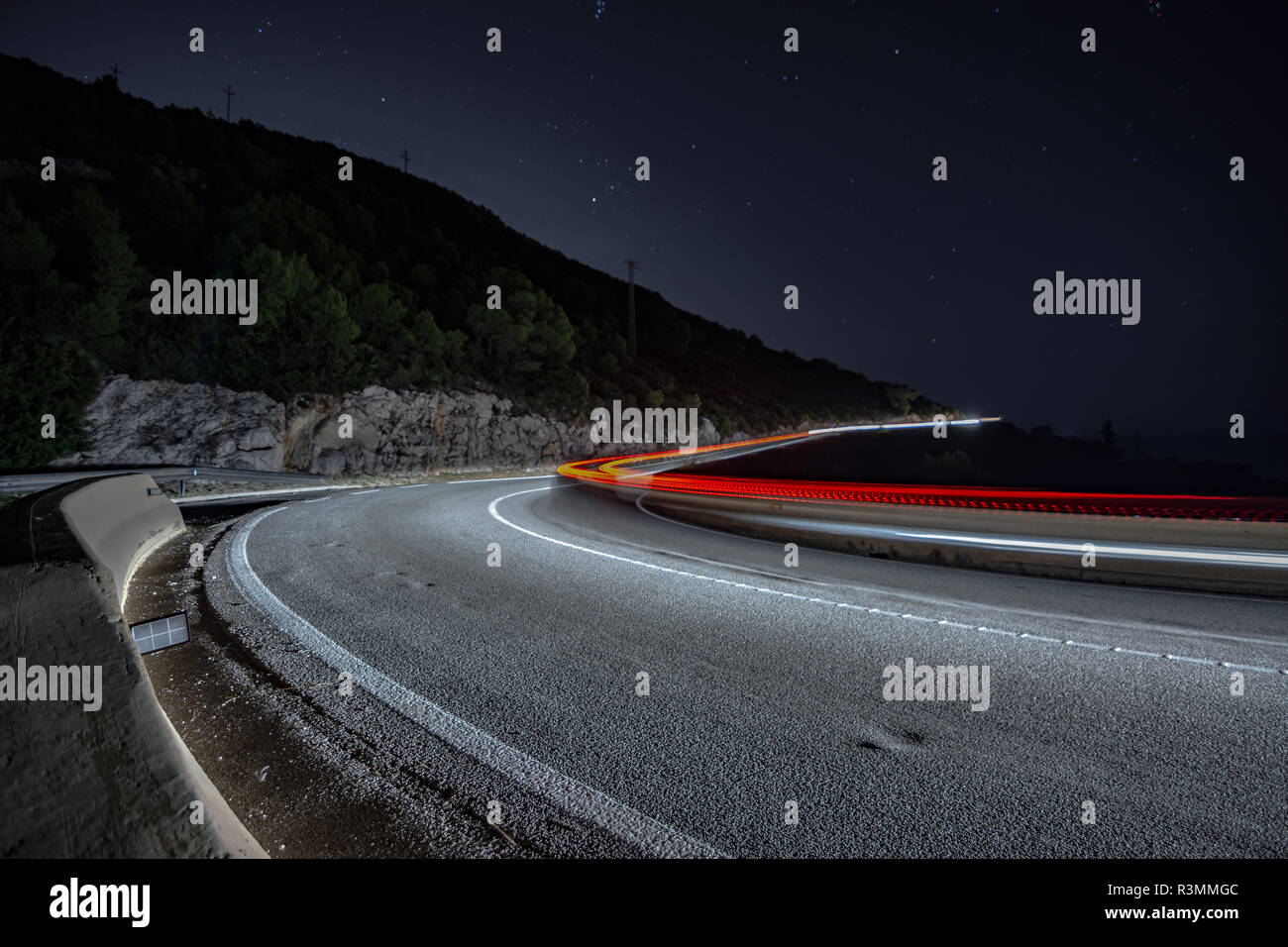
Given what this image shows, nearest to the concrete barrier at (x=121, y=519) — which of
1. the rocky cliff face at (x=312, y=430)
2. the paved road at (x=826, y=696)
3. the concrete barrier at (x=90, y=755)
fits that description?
the paved road at (x=826, y=696)

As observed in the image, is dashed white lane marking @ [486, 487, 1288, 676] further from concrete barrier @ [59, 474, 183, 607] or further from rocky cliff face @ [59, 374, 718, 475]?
rocky cliff face @ [59, 374, 718, 475]

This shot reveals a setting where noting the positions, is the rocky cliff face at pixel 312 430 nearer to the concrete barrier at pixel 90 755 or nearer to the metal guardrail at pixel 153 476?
the metal guardrail at pixel 153 476

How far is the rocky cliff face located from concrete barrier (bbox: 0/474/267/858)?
872 inches

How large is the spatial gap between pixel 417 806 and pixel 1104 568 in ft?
27.3

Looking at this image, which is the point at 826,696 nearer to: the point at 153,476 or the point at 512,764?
the point at 512,764

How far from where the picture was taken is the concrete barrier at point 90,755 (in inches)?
82.7

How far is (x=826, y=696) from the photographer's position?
3.87 m

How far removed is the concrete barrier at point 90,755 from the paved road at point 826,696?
48.9 inches

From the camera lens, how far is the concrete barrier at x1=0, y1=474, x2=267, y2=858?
210 cm

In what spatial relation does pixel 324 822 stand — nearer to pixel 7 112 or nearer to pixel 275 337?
pixel 275 337

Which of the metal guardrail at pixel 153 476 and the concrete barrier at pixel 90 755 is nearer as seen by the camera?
the concrete barrier at pixel 90 755

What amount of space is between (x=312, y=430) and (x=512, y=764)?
26.4m
